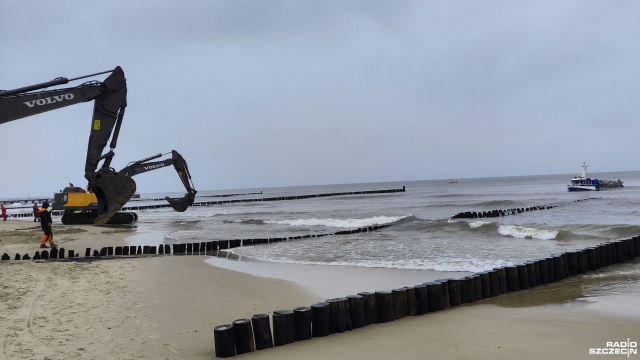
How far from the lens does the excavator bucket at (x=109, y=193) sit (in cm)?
1515

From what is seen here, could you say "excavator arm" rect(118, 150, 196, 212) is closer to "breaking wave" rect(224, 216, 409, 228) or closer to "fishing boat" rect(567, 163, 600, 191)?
"breaking wave" rect(224, 216, 409, 228)

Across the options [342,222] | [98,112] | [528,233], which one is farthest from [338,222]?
[98,112]

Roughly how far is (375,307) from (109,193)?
11.5m

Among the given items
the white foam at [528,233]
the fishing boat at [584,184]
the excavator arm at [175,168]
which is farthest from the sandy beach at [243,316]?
the fishing boat at [584,184]

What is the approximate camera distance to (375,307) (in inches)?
283

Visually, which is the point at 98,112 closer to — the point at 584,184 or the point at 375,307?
the point at 375,307

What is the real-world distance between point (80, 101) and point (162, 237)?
11.2 meters

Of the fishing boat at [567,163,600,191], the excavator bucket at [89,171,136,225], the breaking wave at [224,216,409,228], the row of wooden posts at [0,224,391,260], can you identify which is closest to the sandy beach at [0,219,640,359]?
the row of wooden posts at [0,224,391,260]

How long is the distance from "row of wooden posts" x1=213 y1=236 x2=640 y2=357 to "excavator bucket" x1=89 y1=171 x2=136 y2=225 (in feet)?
33.7

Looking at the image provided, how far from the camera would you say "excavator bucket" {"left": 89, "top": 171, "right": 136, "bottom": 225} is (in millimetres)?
15148

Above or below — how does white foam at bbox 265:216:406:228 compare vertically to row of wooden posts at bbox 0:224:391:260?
below

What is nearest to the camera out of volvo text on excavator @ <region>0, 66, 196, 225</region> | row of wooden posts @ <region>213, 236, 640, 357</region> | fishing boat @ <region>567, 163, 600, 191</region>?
row of wooden posts @ <region>213, 236, 640, 357</region>

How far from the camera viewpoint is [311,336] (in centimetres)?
648

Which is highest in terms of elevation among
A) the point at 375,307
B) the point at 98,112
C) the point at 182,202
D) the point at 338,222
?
the point at 98,112
